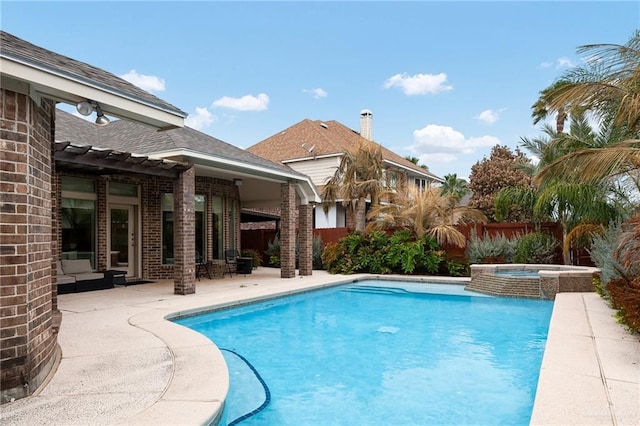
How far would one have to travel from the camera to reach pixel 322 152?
23.0 metres

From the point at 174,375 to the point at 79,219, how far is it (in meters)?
8.81

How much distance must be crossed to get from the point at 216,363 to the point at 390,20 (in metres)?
13.2

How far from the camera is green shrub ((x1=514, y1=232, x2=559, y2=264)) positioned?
1502 cm

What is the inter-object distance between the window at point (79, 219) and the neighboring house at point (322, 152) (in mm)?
11806

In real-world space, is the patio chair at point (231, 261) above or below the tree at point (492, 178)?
below

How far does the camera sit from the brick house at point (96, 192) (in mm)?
3738

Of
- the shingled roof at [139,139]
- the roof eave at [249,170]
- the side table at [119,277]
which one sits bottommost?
the side table at [119,277]

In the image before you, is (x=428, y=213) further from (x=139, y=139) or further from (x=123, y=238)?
(x=123, y=238)

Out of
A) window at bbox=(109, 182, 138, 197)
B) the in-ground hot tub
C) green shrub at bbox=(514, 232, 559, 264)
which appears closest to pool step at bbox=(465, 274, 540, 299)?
the in-ground hot tub

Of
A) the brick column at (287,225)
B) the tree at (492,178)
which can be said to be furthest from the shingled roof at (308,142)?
the brick column at (287,225)

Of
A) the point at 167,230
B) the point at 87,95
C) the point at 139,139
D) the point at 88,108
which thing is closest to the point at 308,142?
the point at 167,230

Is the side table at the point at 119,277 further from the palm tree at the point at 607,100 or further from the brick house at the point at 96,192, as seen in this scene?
the palm tree at the point at 607,100

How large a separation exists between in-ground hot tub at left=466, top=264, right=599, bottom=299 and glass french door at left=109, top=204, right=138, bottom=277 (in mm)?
10344

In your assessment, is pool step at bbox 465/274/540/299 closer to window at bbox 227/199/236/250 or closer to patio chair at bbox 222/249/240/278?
patio chair at bbox 222/249/240/278
